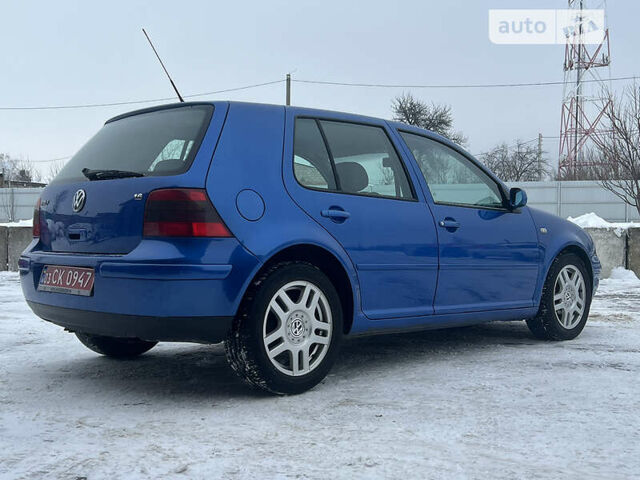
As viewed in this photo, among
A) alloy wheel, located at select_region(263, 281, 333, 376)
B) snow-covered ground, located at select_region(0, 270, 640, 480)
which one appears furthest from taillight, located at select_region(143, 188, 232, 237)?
snow-covered ground, located at select_region(0, 270, 640, 480)

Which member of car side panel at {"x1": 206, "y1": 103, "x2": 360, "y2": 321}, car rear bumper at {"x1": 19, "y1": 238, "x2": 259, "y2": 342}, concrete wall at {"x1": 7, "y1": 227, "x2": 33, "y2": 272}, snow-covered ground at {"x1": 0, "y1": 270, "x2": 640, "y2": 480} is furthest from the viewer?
concrete wall at {"x1": 7, "y1": 227, "x2": 33, "y2": 272}

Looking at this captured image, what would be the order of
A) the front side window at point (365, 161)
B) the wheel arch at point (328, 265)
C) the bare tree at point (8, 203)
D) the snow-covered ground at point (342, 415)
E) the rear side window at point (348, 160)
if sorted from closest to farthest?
the snow-covered ground at point (342, 415), the wheel arch at point (328, 265), the rear side window at point (348, 160), the front side window at point (365, 161), the bare tree at point (8, 203)

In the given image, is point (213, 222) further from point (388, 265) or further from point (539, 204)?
point (539, 204)

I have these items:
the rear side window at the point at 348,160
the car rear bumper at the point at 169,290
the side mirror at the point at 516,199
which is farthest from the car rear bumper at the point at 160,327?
the side mirror at the point at 516,199

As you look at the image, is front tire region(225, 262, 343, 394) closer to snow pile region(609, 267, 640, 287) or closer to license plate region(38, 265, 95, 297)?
license plate region(38, 265, 95, 297)

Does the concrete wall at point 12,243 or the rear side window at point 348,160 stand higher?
the rear side window at point 348,160

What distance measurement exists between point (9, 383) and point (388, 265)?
2.26 m

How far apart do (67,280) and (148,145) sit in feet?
2.67

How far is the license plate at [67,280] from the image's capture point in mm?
3547

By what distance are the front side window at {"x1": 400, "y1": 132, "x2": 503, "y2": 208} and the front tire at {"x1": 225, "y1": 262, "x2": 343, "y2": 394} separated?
1.24 meters

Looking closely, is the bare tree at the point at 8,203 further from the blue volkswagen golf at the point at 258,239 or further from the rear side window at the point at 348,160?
the rear side window at the point at 348,160

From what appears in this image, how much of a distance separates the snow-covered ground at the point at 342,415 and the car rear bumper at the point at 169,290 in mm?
401

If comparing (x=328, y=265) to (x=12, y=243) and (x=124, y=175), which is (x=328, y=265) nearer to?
(x=124, y=175)

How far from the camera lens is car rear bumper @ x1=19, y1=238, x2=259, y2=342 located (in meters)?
3.29
